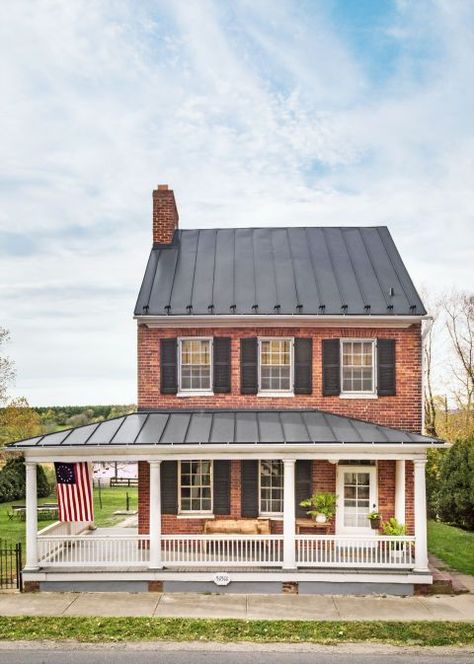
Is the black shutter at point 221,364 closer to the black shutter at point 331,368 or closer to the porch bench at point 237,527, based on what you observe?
the black shutter at point 331,368

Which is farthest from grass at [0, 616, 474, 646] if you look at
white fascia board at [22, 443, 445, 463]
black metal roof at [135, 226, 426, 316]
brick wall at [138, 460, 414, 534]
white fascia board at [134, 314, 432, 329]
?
black metal roof at [135, 226, 426, 316]

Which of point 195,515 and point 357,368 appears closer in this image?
point 195,515

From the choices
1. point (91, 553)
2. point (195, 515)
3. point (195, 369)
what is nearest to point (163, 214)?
point (195, 369)

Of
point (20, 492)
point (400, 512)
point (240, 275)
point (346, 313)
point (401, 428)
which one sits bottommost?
point (20, 492)

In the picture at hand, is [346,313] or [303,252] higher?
[303,252]

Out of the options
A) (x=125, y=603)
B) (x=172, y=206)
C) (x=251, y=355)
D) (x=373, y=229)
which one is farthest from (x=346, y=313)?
(x=125, y=603)

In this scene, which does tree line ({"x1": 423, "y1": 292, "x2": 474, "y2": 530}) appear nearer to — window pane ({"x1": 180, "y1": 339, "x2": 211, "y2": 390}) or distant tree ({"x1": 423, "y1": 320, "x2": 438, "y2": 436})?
distant tree ({"x1": 423, "y1": 320, "x2": 438, "y2": 436})

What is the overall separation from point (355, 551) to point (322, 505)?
56.4 inches

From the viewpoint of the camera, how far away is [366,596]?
1409 cm

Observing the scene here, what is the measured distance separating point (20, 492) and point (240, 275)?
2046 cm

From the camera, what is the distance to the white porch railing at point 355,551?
14.4 m

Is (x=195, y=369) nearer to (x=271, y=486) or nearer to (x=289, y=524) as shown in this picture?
(x=271, y=486)

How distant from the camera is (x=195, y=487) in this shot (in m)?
16.6

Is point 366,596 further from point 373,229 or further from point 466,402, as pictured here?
point 466,402
